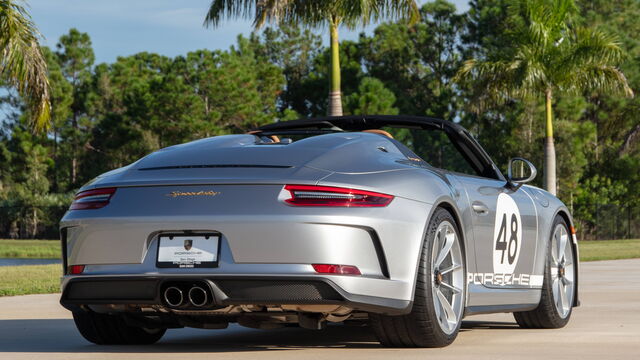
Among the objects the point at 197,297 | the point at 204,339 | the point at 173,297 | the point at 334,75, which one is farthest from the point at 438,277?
the point at 334,75

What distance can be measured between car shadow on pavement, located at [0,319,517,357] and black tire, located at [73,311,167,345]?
7cm

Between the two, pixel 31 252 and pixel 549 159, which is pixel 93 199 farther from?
pixel 31 252

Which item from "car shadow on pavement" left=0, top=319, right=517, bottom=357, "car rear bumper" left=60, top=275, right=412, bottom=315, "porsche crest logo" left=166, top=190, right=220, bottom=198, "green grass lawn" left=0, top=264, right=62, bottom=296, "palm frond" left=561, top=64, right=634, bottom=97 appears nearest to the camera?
"car rear bumper" left=60, top=275, right=412, bottom=315

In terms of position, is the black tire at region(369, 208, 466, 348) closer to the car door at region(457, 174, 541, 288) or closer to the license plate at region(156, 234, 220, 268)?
the car door at region(457, 174, 541, 288)

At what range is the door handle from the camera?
710cm

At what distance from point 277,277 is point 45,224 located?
52765mm

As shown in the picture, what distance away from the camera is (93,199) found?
629 cm

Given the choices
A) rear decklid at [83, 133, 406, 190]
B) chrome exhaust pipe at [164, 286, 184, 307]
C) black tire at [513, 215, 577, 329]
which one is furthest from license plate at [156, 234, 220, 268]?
black tire at [513, 215, 577, 329]

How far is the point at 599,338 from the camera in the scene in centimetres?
725

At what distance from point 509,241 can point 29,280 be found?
393 inches

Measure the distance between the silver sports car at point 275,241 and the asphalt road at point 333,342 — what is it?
0.19 m

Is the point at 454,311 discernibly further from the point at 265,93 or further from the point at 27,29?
the point at 265,93

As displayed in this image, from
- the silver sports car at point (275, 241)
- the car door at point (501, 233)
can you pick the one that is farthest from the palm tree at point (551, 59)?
the silver sports car at point (275, 241)

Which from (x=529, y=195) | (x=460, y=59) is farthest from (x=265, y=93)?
(x=529, y=195)
